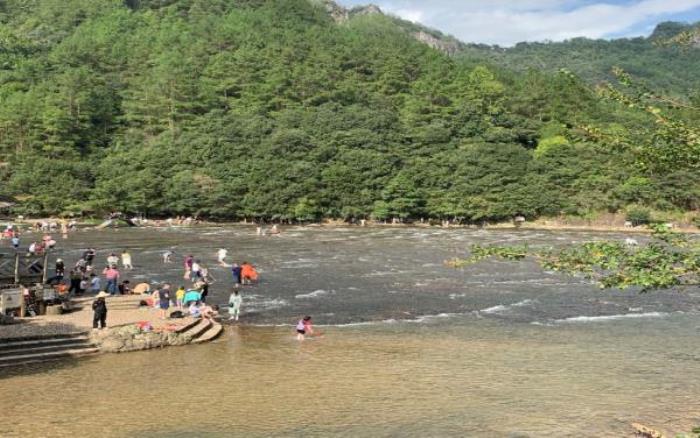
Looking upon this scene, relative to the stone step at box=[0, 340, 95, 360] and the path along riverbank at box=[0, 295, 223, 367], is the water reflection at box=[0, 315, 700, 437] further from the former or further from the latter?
the stone step at box=[0, 340, 95, 360]

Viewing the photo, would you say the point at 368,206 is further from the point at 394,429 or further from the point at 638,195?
the point at 394,429

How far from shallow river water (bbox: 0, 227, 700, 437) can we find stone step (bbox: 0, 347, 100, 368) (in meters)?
0.61

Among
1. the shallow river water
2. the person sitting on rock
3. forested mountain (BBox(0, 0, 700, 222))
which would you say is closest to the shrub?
forested mountain (BBox(0, 0, 700, 222))

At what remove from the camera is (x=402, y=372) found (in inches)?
674

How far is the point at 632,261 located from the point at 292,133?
79.4m

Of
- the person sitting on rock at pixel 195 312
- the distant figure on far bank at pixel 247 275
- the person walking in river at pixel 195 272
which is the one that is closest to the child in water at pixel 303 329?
the person sitting on rock at pixel 195 312

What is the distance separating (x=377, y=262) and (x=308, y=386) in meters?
25.6

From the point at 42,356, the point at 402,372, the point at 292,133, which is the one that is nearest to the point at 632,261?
the point at 402,372

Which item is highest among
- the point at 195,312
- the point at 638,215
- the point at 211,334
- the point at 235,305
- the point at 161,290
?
the point at 638,215

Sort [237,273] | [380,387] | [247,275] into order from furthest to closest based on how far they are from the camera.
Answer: [247,275] < [237,273] < [380,387]

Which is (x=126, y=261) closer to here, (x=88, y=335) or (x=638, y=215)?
(x=88, y=335)

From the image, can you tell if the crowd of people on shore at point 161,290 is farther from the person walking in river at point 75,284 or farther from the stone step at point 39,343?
the stone step at point 39,343

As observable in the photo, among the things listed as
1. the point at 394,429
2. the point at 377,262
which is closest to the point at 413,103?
the point at 377,262

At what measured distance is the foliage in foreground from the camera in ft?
21.2
